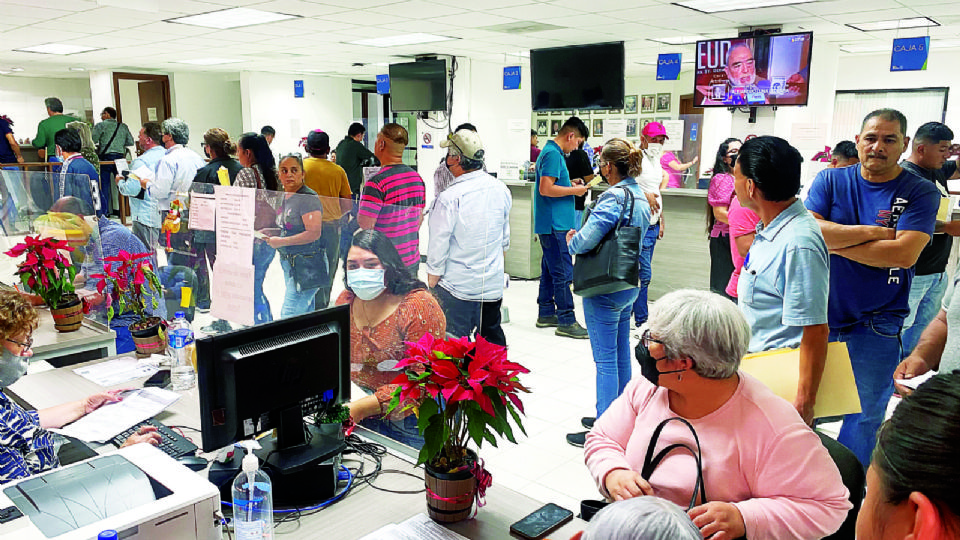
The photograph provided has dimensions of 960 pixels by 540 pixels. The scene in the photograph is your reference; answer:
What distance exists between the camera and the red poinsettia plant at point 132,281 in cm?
298

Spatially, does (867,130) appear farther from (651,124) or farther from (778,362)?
(651,124)

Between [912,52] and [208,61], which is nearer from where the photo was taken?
[912,52]

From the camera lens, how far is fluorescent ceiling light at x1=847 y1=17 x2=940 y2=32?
20.4ft

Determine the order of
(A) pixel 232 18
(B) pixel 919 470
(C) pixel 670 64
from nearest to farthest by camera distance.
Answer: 1. (B) pixel 919 470
2. (A) pixel 232 18
3. (C) pixel 670 64

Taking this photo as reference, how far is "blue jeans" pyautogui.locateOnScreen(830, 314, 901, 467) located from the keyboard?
2.35m

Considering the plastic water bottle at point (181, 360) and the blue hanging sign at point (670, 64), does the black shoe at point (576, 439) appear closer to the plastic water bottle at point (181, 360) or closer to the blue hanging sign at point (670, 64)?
the plastic water bottle at point (181, 360)

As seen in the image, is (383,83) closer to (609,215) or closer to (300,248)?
(609,215)

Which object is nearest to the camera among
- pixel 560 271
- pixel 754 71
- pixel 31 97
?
pixel 560 271

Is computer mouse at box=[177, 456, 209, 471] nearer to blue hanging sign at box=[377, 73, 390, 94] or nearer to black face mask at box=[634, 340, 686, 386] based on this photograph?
black face mask at box=[634, 340, 686, 386]

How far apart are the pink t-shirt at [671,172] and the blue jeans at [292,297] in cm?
457

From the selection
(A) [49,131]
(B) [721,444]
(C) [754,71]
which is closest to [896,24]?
(C) [754,71]

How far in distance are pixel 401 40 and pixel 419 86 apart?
45.7 inches

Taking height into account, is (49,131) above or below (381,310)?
above

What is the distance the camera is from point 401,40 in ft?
25.8
